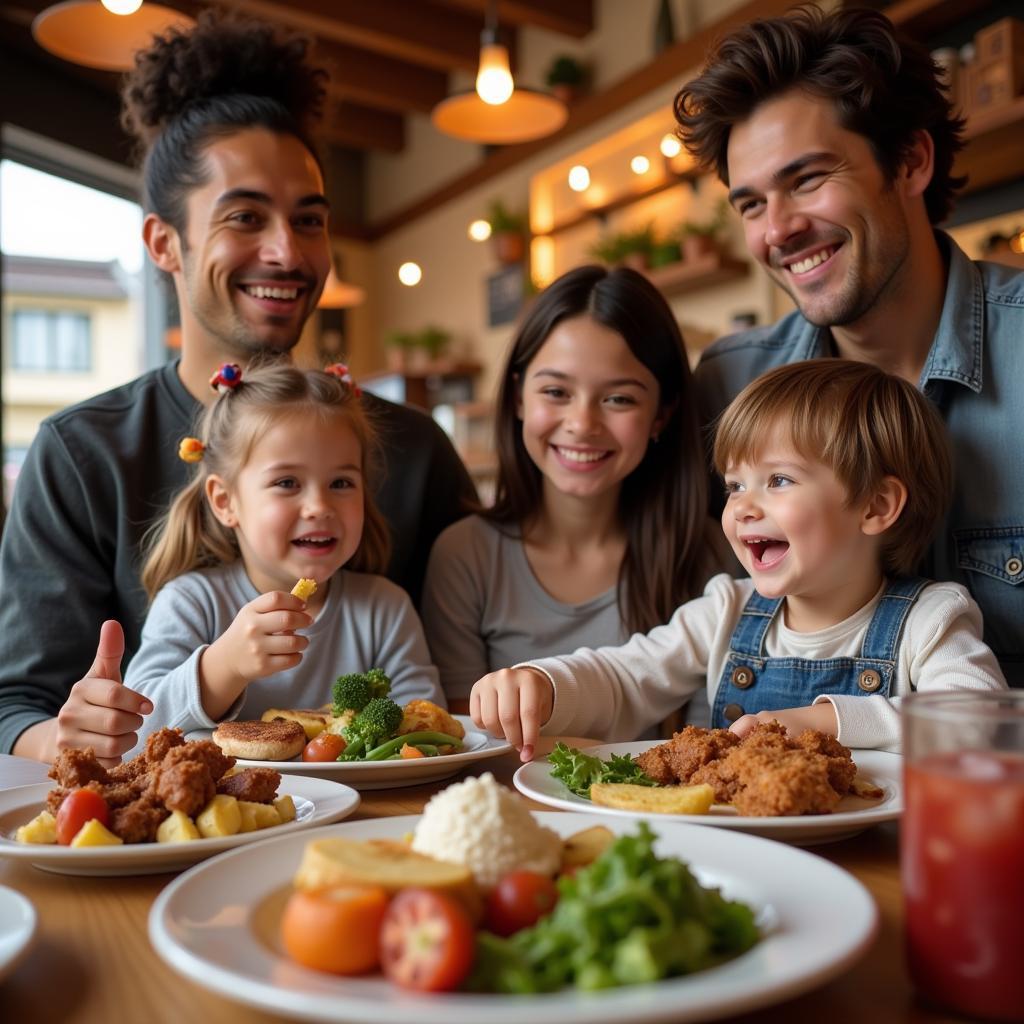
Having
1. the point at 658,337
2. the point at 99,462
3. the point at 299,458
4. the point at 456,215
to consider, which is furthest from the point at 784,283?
the point at 456,215

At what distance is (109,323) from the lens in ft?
25.4

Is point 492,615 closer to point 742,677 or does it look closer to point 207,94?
point 742,677

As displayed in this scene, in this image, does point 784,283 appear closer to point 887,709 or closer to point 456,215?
point 887,709

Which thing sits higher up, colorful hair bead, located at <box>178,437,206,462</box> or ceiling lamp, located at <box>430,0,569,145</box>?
ceiling lamp, located at <box>430,0,569,145</box>

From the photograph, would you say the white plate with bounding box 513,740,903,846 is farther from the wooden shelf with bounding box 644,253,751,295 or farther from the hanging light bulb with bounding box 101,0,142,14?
the wooden shelf with bounding box 644,253,751,295

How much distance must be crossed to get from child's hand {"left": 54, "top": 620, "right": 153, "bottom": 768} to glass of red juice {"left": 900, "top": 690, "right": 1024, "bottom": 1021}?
98 cm

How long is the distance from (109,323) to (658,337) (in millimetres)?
6299

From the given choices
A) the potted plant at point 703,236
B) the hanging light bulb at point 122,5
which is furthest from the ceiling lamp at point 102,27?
the potted plant at point 703,236

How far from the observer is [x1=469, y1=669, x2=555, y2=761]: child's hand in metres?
1.45

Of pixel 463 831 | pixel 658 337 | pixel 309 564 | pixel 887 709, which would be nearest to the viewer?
pixel 463 831

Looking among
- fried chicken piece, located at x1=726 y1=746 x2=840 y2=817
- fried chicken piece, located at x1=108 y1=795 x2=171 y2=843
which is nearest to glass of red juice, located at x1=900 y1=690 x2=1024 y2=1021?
fried chicken piece, located at x1=726 y1=746 x2=840 y2=817

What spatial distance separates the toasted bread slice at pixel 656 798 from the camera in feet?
3.49

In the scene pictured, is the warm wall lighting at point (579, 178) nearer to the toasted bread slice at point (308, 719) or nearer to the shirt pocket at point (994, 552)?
the shirt pocket at point (994, 552)

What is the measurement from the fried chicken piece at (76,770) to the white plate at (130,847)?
63 mm
